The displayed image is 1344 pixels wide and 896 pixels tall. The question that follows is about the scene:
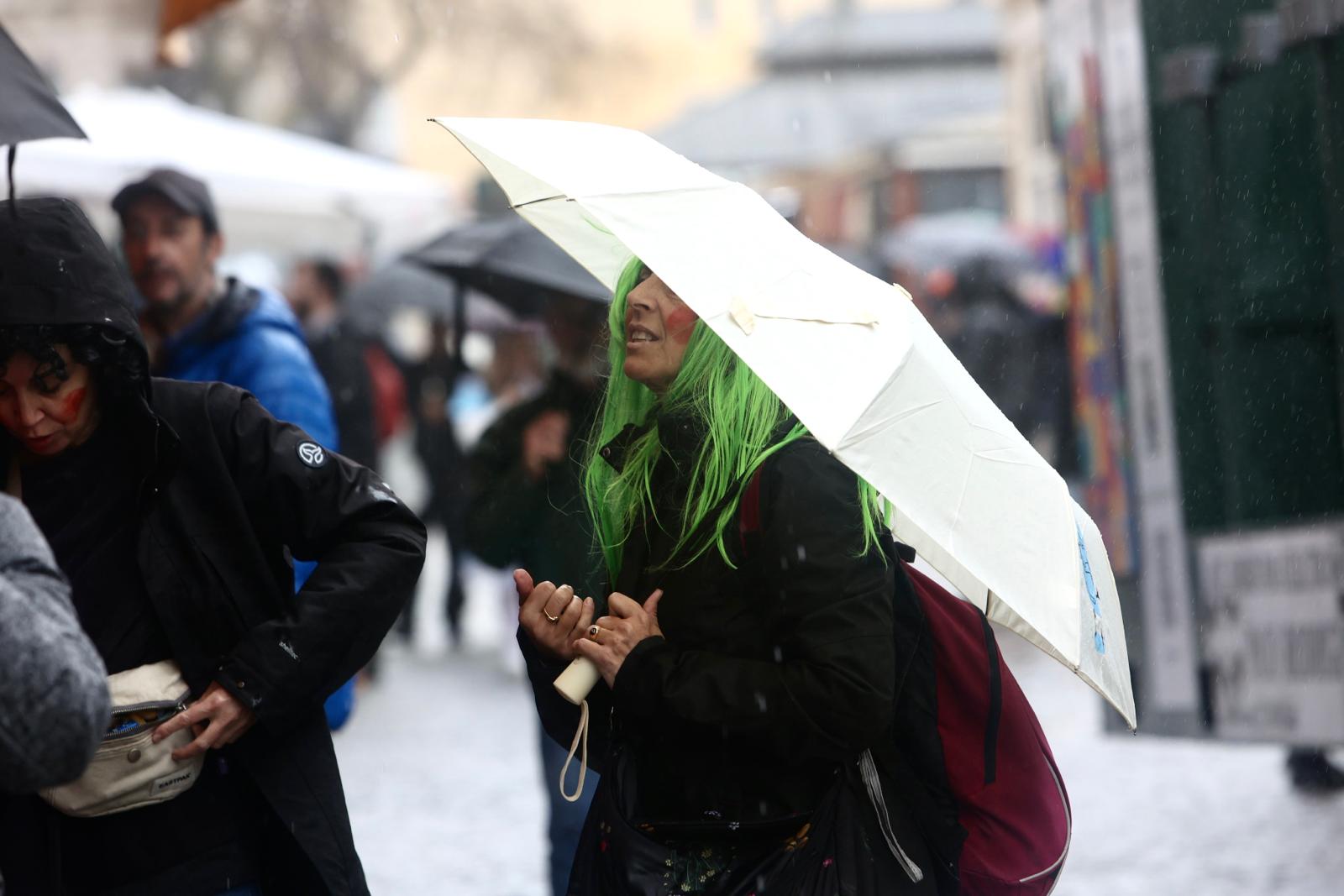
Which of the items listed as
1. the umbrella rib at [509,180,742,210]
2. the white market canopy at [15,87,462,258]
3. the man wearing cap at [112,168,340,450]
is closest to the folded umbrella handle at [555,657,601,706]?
the umbrella rib at [509,180,742,210]

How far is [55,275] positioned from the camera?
2643 mm

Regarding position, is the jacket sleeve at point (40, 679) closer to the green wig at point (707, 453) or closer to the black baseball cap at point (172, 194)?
the green wig at point (707, 453)

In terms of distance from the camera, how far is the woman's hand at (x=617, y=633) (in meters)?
2.69

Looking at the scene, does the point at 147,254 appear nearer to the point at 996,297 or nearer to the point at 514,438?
the point at 514,438

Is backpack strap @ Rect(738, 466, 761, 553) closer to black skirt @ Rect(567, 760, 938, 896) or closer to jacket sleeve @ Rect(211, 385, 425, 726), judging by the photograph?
black skirt @ Rect(567, 760, 938, 896)

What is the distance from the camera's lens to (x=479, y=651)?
40.7ft

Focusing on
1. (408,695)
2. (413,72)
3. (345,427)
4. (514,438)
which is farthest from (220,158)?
(413,72)

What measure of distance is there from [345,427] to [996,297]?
27.4 feet

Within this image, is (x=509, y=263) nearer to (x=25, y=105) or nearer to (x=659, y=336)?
(x=25, y=105)

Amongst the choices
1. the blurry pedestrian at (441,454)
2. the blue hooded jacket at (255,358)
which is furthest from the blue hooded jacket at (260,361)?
the blurry pedestrian at (441,454)

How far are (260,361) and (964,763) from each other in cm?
217

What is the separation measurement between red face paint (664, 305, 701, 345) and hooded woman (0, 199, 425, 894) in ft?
1.67

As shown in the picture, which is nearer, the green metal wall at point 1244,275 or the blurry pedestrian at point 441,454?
the green metal wall at point 1244,275

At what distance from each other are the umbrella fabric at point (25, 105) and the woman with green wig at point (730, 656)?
991mm
